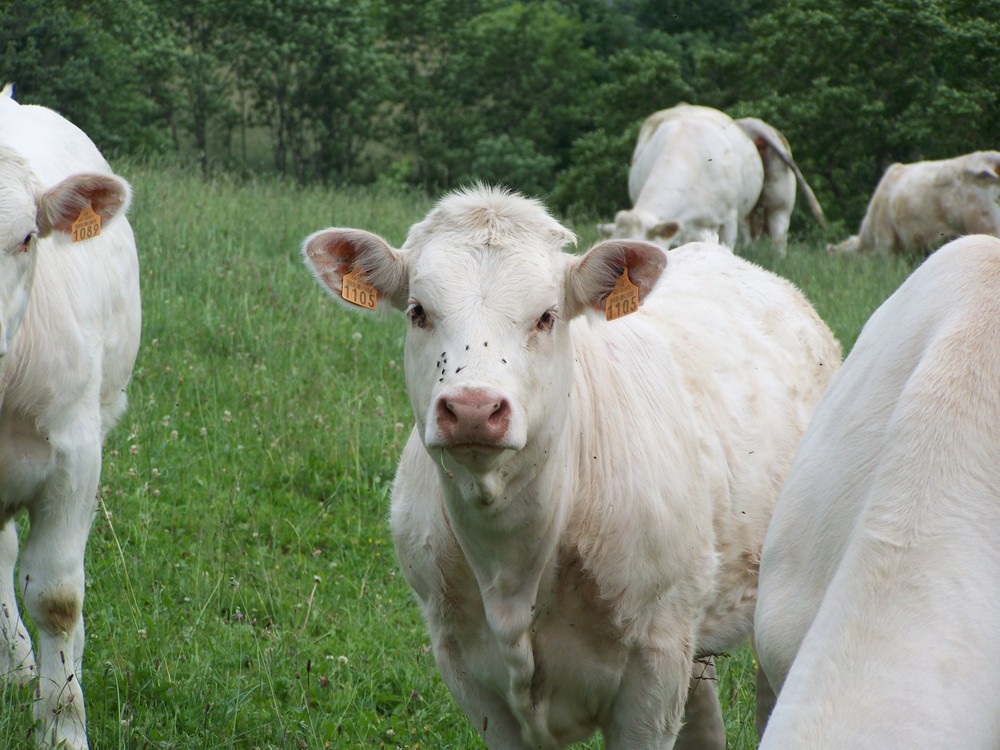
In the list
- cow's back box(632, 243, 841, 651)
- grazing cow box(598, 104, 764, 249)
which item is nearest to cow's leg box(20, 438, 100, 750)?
cow's back box(632, 243, 841, 651)

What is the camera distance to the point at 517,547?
3.76 metres

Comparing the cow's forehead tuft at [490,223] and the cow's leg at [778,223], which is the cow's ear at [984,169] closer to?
the cow's leg at [778,223]

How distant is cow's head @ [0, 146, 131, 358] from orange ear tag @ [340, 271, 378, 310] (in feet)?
3.46

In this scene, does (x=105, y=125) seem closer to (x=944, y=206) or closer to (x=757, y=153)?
(x=757, y=153)

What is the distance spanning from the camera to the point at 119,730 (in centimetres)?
443

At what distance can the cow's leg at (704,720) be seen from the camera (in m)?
4.86

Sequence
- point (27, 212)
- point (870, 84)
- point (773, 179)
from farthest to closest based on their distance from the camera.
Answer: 1. point (870, 84)
2. point (773, 179)
3. point (27, 212)

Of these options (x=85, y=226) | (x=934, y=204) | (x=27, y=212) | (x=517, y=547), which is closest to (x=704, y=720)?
(x=517, y=547)

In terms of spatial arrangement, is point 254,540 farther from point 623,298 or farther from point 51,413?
point 623,298

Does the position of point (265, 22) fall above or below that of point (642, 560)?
below

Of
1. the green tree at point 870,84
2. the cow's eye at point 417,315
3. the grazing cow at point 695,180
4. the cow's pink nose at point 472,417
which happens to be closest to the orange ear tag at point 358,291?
the cow's eye at point 417,315

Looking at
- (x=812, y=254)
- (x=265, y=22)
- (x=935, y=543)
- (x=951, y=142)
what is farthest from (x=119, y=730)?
(x=265, y=22)

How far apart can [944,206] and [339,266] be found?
13.9 metres

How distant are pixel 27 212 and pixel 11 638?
1.59 m
